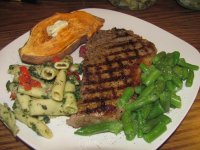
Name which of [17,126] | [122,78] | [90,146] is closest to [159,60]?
[122,78]

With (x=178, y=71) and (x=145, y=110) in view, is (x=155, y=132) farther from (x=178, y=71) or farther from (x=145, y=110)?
(x=178, y=71)

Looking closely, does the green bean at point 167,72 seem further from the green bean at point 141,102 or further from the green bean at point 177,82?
the green bean at point 141,102

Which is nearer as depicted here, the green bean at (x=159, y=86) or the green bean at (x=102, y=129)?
the green bean at (x=102, y=129)

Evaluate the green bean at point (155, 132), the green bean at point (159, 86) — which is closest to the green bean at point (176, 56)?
the green bean at point (159, 86)

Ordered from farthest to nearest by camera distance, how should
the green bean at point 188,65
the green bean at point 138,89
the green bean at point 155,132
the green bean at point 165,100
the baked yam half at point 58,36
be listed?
the baked yam half at point 58,36
the green bean at point 188,65
the green bean at point 138,89
the green bean at point 165,100
the green bean at point 155,132

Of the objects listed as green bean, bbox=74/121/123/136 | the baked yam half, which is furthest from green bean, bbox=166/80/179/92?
the baked yam half

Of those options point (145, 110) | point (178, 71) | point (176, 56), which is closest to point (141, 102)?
point (145, 110)

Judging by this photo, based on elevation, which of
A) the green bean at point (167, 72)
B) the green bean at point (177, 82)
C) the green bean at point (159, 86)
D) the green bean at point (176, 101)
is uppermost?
the green bean at point (167, 72)
